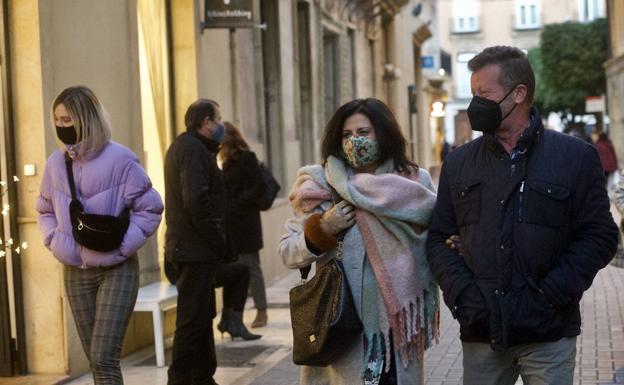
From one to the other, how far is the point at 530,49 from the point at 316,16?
61572 mm

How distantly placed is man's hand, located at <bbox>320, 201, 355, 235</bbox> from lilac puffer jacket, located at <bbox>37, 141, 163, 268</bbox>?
5.05 feet

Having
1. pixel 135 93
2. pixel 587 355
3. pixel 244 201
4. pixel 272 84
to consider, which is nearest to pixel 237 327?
pixel 244 201

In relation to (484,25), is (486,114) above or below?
below

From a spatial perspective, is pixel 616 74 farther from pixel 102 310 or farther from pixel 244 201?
pixel 102 310

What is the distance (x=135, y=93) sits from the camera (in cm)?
1023

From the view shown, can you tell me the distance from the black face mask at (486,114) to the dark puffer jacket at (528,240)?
5cm

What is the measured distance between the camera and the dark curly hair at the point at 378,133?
487cm

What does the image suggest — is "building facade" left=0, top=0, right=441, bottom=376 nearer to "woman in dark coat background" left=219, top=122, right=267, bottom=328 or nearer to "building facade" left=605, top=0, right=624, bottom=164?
"woman in dark coat background" left=219, top=122, right=267, bottom=328

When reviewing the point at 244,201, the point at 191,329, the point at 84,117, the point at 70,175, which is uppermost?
the point at 84,117

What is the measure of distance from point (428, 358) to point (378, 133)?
4.58 metres

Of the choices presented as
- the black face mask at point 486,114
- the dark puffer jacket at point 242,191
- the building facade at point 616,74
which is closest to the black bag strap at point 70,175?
the black face mask at point 486,114

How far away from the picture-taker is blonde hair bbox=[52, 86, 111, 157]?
19.6 ft

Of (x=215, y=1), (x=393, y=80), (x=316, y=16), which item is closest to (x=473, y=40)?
(x=393, y=80)

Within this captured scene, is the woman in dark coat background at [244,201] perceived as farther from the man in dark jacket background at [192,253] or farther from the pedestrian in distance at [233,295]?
the man in dark jacket background at [192,253]
